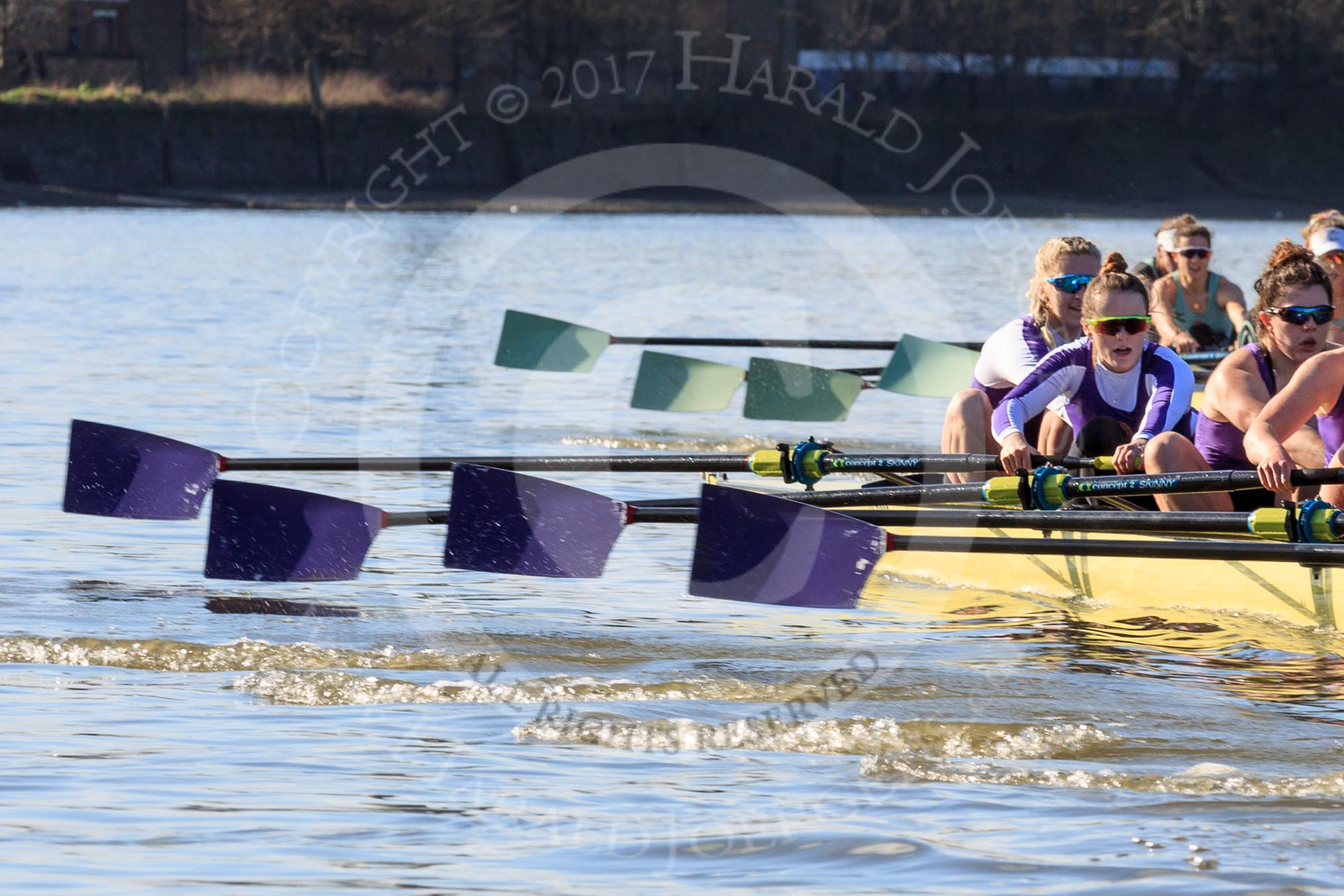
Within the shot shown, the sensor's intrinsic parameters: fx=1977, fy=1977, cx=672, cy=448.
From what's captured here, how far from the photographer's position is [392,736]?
610cm

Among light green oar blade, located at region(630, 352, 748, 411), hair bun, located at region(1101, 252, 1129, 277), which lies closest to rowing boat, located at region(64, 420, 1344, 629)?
hair bun, located at region(1101, 252, 1129, 277)

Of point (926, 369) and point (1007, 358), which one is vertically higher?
Answer: point (926, 369)

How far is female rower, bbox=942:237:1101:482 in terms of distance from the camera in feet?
27.7

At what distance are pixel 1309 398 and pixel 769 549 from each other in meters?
2.07

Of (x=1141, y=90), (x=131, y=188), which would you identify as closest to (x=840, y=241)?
(x=131, y=188)

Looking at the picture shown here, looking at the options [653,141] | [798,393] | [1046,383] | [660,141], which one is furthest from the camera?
[653,141]

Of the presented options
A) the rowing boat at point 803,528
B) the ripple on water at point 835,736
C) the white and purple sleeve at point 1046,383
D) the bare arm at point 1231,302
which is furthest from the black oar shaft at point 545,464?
the bare arm at point 1231,302

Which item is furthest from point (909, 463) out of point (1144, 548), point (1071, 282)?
point (1144, 548)

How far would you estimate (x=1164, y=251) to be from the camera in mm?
12328

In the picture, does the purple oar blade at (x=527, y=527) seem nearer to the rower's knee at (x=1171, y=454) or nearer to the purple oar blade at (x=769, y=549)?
the purple oar blade at (x=769, y=549)

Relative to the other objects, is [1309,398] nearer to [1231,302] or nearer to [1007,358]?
[1007,358]

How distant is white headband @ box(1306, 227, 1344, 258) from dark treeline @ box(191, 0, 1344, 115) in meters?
51.4

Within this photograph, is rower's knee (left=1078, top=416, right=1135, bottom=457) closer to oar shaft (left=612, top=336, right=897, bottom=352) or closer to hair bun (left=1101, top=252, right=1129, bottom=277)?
hair bun (left=1101, top=252, right=1129, bottom=277)

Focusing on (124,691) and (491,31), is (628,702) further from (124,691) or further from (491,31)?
(491,31)
